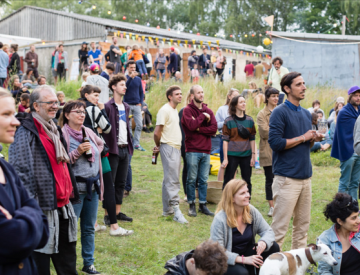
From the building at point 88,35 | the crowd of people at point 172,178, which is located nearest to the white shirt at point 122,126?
the crowd of people at point 172,178

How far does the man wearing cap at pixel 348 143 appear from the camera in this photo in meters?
5.90

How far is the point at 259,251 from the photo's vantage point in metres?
3.68

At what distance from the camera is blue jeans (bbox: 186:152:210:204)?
612 cm

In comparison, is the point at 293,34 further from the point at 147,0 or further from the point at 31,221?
the point at 147,0

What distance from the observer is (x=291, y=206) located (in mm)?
4230

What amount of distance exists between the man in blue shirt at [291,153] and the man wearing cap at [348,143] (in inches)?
72.5

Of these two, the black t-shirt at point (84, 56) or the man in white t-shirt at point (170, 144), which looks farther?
the black t-shirt at point (84, 56)

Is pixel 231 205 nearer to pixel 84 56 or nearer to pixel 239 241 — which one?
pixel 239 241

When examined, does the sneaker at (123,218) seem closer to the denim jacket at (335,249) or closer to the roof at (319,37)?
the denim jacket at (335,249)

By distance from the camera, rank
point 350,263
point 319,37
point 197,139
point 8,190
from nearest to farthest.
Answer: point 8,190 → point 350,263 → point 197,139 → point 319,37

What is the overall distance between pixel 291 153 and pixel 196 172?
7.03ft

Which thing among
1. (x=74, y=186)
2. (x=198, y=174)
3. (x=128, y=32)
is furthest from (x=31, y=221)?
(x=128, y=32)

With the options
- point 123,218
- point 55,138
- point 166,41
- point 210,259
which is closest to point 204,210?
point 123,218

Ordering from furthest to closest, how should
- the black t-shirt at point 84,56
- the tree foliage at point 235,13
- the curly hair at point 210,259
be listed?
the tree foliage at point 235,13
the black t-shirt at point 84,56
the curly hair at point 210,259
